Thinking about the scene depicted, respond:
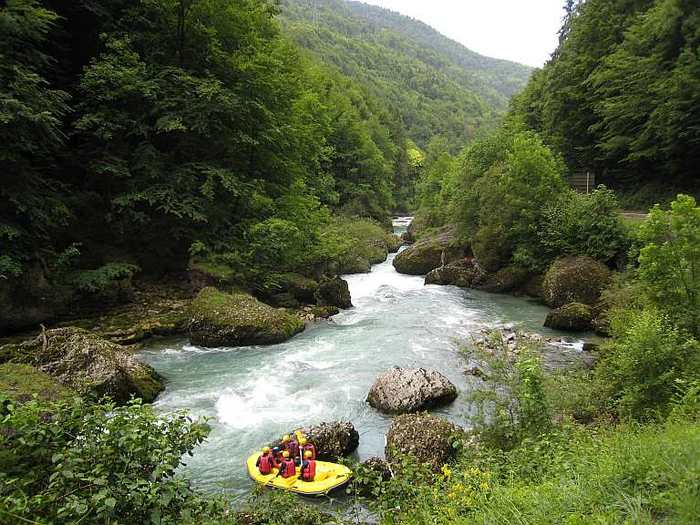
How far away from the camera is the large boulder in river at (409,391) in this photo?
34.5 ft

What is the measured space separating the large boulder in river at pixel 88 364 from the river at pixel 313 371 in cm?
70

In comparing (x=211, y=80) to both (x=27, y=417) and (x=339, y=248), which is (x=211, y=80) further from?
(x=27, y=417)

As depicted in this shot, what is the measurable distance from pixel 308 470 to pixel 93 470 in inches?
175

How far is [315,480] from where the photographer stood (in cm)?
779

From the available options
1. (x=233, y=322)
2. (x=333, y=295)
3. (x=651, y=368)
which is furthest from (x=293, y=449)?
(x=333, y=295)

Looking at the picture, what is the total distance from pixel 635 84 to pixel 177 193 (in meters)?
24.7

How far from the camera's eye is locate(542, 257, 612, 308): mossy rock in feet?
61.7

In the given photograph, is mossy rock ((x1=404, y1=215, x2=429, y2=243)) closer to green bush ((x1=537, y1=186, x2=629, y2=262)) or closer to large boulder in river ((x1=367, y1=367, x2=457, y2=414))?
green bush ((x1=537, y1=186, x2=629, y2=262))

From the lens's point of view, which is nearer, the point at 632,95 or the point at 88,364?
the point at 88,364

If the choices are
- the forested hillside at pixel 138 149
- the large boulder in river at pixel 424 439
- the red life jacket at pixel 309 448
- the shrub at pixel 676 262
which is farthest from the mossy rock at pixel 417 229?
the red life jacket at pixel 309 448

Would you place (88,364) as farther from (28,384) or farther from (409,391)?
(409,391)

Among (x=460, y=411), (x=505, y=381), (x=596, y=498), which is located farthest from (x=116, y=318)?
(x=596, y=498)

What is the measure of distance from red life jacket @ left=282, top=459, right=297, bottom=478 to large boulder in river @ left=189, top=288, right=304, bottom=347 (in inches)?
302

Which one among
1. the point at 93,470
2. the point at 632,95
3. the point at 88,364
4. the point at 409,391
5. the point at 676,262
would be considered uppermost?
the point at 632,95
